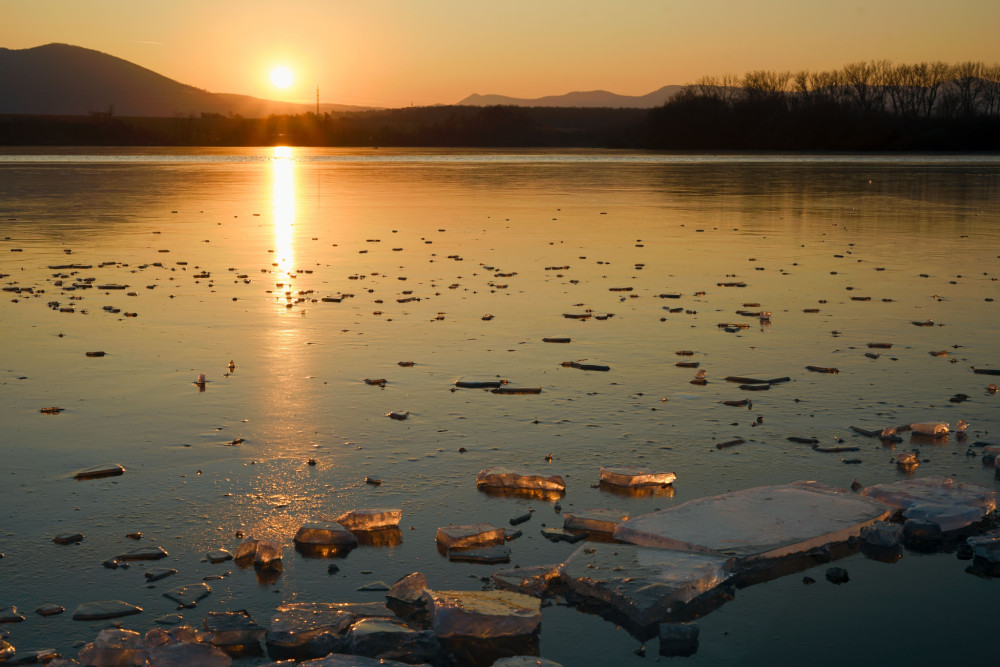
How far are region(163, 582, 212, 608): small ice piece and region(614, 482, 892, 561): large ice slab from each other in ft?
6.26

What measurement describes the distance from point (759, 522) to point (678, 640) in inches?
49.0

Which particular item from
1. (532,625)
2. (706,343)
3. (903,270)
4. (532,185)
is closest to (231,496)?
(532,625)

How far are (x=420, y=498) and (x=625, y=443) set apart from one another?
1.54 metres

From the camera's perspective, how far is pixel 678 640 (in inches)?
153

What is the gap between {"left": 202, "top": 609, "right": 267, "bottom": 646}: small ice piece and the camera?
12.8 ft

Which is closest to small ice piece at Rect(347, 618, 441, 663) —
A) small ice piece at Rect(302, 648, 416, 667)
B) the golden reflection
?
small ice piece at Rect(302, 648, 416, 667)

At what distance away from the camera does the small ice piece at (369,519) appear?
4.98 meters

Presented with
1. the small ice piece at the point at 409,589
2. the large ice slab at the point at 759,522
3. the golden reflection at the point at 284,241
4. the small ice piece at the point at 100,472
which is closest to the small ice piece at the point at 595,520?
the large ice slab at the point at 759,522

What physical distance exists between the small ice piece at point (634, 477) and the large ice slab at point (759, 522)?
0.39 metres

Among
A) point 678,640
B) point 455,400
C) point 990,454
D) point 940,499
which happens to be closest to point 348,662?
point 678,640

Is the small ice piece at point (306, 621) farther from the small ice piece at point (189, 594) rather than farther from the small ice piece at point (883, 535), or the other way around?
the small ice piece at point (883, 535)

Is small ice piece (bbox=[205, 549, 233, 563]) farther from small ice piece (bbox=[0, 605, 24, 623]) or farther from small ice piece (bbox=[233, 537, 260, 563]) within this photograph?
small ice piece (bbox=[0, 605, 24, 623])

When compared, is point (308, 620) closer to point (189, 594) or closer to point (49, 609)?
point (189, 594)

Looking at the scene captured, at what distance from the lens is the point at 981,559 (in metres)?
4.73
